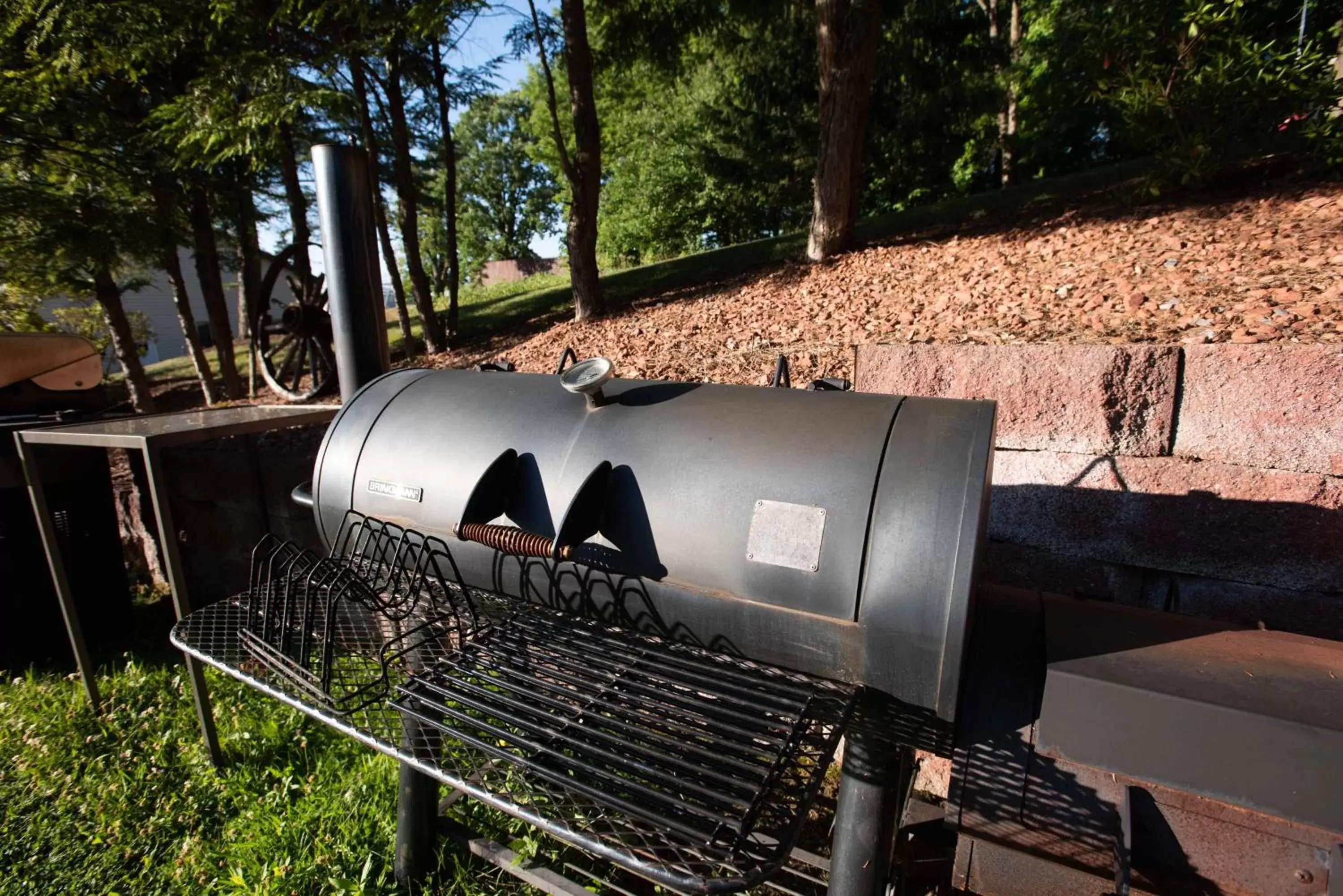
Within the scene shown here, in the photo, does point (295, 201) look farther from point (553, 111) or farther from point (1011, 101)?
point (1011, 101)

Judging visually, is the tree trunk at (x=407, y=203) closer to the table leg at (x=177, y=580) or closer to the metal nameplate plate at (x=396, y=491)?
the table leg at (x=177, y=580)

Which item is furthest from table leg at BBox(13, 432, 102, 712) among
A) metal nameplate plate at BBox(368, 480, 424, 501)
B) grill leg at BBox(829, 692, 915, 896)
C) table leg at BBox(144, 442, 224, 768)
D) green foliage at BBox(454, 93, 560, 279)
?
green foliage at BBox(454, 93, 560, 279)

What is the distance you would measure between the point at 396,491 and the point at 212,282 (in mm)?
6344

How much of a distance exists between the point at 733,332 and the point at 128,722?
11.9ft

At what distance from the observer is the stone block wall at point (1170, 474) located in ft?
6.36

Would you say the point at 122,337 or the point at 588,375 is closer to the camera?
the point at 588,375

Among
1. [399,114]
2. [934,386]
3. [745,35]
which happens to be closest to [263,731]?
[934,386]

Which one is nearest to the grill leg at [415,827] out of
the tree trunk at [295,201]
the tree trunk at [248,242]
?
the tree trunk at [295,201]

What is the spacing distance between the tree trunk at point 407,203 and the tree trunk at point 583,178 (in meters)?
1.49

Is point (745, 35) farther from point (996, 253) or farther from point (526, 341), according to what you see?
point (996, 253)

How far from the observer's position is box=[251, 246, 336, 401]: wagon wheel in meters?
5.56

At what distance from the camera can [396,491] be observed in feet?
5.72

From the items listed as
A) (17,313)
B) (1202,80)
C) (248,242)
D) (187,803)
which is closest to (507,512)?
(187,803)

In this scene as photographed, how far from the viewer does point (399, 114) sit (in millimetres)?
6141
